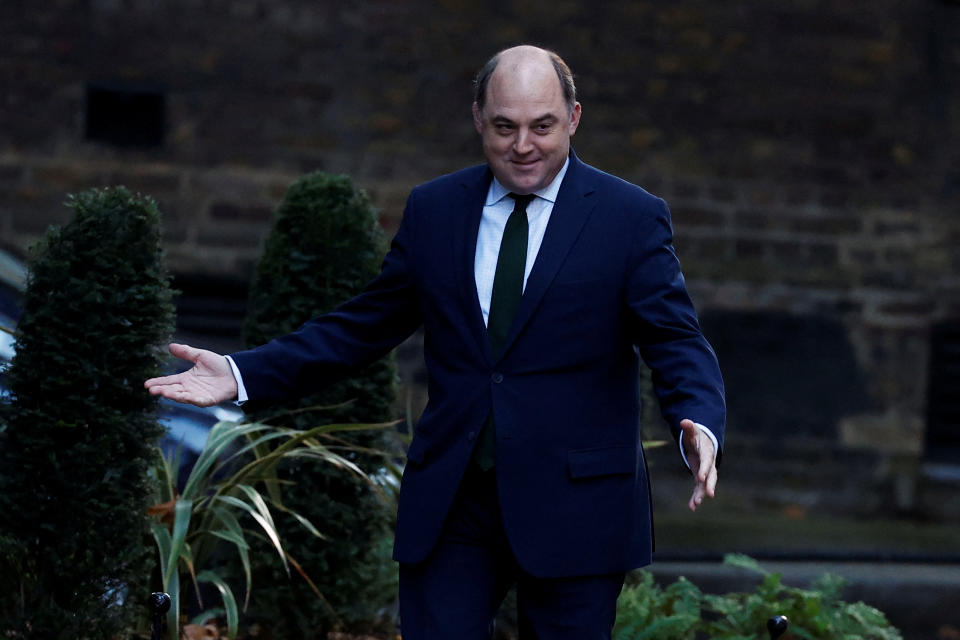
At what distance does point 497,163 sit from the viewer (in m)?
3.06

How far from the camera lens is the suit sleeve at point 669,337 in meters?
2.92

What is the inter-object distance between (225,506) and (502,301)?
5.59ft

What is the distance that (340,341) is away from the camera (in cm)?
327

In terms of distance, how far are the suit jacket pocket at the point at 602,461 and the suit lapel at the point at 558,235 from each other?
10.7 inches

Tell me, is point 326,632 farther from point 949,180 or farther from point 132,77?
point 949,180

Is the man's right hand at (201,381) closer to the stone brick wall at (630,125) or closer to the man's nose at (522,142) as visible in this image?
the man's nose at (522,142)

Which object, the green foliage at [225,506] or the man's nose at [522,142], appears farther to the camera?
the green foliage at [225,506]

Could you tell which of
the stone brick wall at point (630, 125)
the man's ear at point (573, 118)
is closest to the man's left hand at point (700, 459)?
the man's ear at point (573, 118)

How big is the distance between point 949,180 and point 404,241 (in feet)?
21.3

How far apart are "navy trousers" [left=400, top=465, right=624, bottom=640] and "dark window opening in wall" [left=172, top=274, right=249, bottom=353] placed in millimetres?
5659

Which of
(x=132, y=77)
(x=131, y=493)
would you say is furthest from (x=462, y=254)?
(x=132, y=77)

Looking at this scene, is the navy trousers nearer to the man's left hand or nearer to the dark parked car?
the man's left hand

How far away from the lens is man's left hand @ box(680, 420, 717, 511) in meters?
2.80

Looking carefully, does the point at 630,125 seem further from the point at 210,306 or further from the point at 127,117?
the point at 127,117
